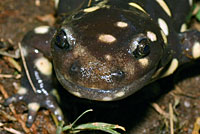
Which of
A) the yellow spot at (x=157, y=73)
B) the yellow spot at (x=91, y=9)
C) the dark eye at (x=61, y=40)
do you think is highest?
the yellow spot at (x=91, y=9)

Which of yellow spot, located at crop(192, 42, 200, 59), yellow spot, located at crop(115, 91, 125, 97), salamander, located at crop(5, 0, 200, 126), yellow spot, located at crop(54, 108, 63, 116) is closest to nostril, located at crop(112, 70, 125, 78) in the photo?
salamander, located at crop(5, 0, 200, 126)

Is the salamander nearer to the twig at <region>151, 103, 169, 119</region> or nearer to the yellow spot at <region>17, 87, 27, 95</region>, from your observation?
the yellow spot at <region>17, 87, 27, 95</region>

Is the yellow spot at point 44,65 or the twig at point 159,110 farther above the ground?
the yellow spot at point 44,65

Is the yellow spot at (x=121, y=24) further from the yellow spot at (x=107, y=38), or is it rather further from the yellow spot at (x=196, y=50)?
the yellow spot at (x=196, y=50)

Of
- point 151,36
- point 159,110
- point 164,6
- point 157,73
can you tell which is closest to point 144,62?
point 151,36

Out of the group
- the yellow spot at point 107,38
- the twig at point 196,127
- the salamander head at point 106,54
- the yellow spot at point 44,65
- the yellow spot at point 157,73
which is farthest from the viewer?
the yellow spot at point 44,65

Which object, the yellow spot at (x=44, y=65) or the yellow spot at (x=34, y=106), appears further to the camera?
the yellow spot at (x=44, y=65)

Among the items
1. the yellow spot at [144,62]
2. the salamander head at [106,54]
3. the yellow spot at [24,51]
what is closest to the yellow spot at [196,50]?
the salamander head at [106,54]

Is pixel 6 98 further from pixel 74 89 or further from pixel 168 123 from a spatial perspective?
pixel 168 123

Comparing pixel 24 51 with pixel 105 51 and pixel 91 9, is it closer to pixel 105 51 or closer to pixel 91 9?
pixel 91 9
